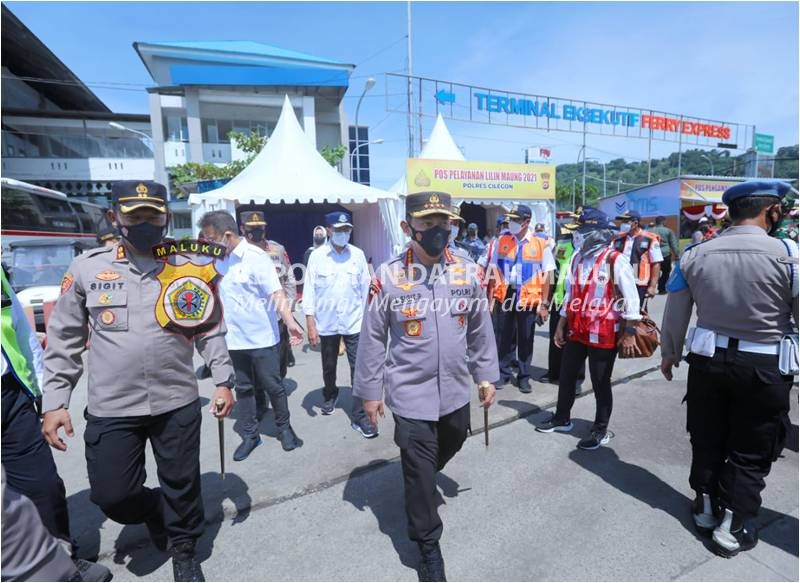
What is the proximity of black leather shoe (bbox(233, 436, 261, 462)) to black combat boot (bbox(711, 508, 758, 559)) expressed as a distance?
321 cm

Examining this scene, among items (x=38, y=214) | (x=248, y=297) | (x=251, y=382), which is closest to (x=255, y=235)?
(x=248, y=297)

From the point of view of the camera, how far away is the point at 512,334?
504 centimetres

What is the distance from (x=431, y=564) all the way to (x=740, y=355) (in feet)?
6.44

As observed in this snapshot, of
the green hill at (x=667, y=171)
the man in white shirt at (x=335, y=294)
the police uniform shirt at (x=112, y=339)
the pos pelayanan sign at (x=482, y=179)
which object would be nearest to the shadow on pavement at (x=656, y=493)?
the man in white shirt at (x=335, y=294)

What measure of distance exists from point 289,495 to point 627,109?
2249 cm

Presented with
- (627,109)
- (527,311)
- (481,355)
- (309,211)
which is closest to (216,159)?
(309,211)

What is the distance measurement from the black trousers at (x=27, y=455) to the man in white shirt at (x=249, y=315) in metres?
1.49

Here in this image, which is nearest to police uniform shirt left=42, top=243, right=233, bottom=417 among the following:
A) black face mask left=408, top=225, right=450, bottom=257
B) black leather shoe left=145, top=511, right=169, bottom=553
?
black leather shoe left=145, top=511, right=169, bottom=553

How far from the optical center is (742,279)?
2.32 metres

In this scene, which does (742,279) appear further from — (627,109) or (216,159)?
(216,159)

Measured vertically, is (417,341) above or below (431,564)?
above

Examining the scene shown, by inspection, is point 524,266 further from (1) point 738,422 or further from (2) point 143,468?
(2) point 143,468

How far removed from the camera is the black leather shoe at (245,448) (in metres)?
3.58

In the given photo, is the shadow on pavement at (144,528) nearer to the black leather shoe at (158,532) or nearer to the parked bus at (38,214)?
the black leather shoe at (158,532)
